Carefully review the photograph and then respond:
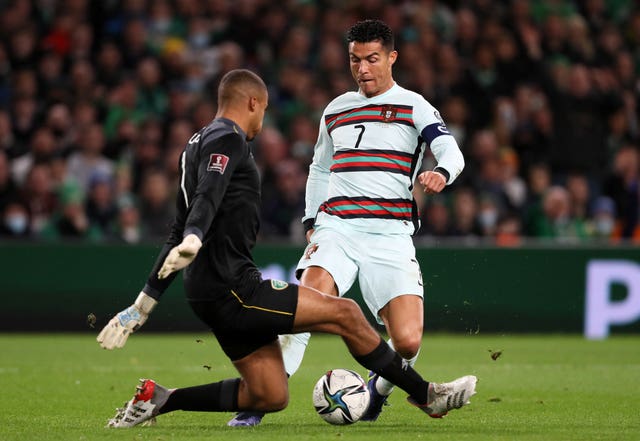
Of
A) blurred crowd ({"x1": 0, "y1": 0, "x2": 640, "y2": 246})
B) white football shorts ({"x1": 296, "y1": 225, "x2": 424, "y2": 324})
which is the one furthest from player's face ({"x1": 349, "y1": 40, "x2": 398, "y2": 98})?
blurred crowd ({"x1": 0, "y1": 0, "x2": 640, "y2": 246})

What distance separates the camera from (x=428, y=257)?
12.5 m

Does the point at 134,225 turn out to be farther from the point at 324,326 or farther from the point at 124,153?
the point at 324,326

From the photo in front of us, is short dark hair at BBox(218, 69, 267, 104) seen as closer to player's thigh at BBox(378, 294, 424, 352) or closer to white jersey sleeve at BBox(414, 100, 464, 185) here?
white jersey sleeve at BBox(414, 100, 464, 185)

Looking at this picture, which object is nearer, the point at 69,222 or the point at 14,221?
the point at 14,221

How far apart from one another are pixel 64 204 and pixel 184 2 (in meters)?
3.71

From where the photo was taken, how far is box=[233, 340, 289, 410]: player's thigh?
6.55m

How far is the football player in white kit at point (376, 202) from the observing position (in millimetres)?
7262

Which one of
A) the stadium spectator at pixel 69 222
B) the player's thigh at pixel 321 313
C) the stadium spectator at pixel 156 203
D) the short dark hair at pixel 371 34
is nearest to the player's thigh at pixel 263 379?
the player's thigh at pixel 321 313

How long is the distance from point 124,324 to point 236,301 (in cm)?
61

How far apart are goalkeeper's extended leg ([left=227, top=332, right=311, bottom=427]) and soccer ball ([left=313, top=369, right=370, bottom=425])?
8.5 inches

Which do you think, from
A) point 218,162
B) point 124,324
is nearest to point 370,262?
point 218,162

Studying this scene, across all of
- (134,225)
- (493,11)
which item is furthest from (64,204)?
(493,11)

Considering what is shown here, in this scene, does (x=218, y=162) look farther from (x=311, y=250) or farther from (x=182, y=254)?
(x=311, y=250)

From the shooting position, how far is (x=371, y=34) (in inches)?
295
